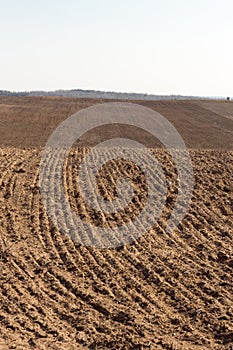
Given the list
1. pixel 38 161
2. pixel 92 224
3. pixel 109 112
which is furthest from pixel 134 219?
pixel 109 112

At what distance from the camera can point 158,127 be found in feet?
116

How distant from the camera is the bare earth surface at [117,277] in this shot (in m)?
7.30

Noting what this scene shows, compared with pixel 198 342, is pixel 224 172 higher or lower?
higher

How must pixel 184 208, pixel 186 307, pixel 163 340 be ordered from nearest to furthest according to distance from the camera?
pixel 163 340 < pixel 186 307 < pixel 184 208

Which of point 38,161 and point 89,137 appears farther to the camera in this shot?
point 89,137

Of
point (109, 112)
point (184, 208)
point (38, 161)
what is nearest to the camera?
point (184, 208)

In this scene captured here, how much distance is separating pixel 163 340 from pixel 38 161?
12250 millimetres

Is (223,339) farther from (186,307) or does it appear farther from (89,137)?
(89,137)

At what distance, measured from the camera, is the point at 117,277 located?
9.09 metres

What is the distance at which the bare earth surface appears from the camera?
7297 millimetres

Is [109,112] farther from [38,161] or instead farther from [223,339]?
[223,339]

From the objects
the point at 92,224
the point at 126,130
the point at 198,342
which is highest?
the point at 126,130

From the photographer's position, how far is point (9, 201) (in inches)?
528

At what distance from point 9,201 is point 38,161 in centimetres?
511
